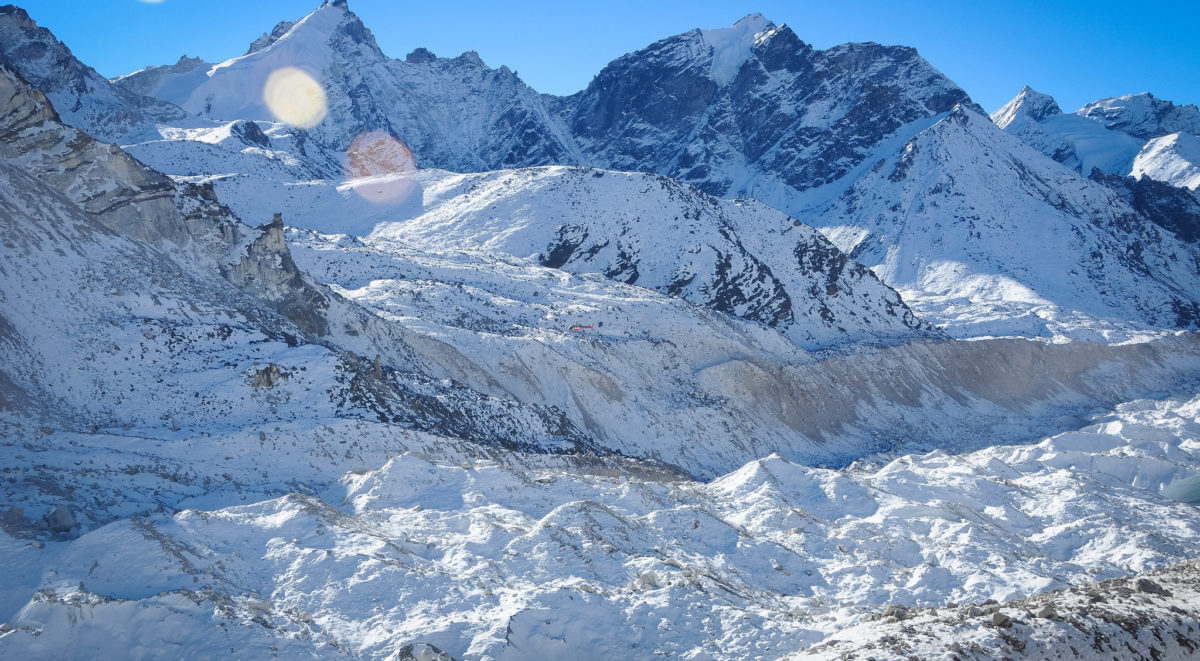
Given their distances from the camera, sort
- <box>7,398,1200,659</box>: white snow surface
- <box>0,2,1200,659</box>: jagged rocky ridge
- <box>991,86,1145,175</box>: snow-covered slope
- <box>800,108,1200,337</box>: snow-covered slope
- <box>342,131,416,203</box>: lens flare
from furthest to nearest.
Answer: <box>991,86,1145,175</box>: snow-covered slope → <box>342,131,416,203</box>: lens flare → <box>800,108,1200,337</box>: snow-covered slope → <box>0,2,1200,659</box>: jagged rocky ridge → <box>7,398,1200,659</box>: white snow surface

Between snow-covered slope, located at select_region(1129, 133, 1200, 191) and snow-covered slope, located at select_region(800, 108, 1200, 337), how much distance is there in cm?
3289

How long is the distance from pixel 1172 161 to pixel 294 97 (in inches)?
7110

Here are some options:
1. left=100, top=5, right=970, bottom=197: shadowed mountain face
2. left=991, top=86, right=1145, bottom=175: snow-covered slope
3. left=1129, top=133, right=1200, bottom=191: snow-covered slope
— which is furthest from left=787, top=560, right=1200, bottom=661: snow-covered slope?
left=991, top=86, right=1145, bottom=175: snow-covered slope

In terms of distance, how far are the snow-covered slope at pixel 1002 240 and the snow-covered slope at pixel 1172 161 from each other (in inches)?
1295

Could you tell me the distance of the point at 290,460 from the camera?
947 inches

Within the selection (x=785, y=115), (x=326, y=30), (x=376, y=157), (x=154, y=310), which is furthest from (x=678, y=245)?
(x=326, y=30)

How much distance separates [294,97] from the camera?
536ft

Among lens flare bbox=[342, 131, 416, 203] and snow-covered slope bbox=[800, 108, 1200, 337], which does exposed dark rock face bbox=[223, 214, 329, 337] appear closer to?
snow-covered slope bbox=[800, 108, 1200, 337]

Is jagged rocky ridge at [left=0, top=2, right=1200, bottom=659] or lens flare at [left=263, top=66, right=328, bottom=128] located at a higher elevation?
lens flare at [left=263, top=66, right=328, bottom=128]

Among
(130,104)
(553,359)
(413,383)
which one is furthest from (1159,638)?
(130,104)

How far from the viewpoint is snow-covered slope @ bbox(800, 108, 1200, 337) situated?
4072 inches

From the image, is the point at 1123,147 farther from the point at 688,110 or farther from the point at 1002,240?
the point at 688,110

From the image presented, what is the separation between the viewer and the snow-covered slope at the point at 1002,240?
103 m

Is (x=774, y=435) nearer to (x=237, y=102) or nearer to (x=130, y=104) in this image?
(x=130, y=104)
